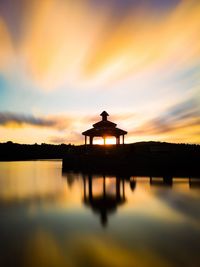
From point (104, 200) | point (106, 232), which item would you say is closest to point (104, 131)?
point (104, 200)

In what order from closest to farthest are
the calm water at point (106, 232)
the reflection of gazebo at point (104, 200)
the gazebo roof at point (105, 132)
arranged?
the calm water at point (106, 232) → the reflection of gazebo at point (104, 200) → the gazebo roof at point (105, 132)

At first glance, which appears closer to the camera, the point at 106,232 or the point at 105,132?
the point at 106,232

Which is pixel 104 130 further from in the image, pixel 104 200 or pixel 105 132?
pixel 104 200

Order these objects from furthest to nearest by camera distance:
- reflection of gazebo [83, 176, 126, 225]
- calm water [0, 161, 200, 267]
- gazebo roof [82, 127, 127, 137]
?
gazebo roof [82, 127, 127, 137]
reflection of gazebo [83, 176, 126, 225]
calm water [0, 161, 200, 267]

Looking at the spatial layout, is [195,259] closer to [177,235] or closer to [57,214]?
[177,235]

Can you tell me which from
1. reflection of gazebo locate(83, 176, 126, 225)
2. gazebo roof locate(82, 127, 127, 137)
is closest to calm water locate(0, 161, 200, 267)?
reflection of gazebo locate(83, 176, 126, 225)

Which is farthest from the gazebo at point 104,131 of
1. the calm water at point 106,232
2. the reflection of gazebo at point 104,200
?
the calm water at point 106,232

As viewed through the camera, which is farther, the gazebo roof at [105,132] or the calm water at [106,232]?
the gazebo roof at [105,132]

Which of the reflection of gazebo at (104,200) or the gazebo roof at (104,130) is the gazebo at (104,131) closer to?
the gazebo roof at (104,130)

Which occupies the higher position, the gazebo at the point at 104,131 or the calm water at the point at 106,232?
the gazebo at the point at 104,131

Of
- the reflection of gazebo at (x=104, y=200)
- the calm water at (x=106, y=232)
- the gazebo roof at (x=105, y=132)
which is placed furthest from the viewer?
the gazebo roof at (x=105, y=132)

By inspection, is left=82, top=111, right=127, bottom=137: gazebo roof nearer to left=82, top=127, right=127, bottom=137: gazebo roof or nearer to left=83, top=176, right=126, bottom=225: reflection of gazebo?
left=82, top=127, right=127, bottom=137: gazebo roof

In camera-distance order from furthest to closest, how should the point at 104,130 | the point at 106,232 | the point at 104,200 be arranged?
1. the point at 104,130
2. the point at 104,200
3. the point at 106,232

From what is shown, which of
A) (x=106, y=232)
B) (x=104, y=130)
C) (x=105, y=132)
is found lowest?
(x=106, y=232)
